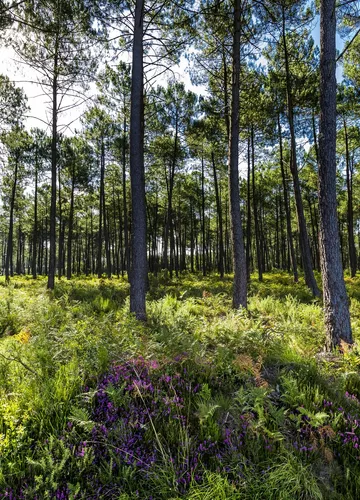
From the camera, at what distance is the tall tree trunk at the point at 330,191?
15.6ft

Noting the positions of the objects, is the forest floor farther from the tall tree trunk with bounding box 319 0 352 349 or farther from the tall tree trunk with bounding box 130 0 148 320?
the tall tree trunk with bounding box 130 0 148 320

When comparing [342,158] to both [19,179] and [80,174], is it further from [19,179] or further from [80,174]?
[19,179]

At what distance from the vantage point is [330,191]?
4.80m

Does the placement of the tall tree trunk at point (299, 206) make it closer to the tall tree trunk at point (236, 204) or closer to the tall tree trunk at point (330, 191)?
the tall tree trunk at point (236, 204)

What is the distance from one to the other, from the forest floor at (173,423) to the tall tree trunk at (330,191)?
0.71 meters

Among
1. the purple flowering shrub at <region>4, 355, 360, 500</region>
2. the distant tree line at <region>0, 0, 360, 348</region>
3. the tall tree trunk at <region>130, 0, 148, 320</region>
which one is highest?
the distant tree line at <region>0, 0, 360, 348</region>

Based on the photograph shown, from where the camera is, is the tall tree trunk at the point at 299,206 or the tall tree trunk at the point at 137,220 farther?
the tall tree trunk at the point at 299,206

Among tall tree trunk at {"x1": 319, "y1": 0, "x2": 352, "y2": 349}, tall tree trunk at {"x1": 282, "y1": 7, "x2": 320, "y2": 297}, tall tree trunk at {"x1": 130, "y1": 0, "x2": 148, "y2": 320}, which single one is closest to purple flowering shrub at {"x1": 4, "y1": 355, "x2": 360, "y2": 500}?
tall tree trunk at {"x1": 319, "y1": 0, "x2": 352, "y2": 349}

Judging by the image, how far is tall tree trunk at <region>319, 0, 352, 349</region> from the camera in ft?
15.6

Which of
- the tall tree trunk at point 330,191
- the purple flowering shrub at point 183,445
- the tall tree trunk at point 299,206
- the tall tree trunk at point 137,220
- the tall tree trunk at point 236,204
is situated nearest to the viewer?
the purple flowering shrub at point 183,445

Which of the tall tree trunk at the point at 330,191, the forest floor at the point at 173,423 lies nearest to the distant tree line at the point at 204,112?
the tall tree trunk at the point at 330,191

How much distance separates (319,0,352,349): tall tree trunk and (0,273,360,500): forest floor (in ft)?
2.34

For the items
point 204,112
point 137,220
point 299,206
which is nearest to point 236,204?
point 137,220

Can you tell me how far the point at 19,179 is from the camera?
77.9 ft
